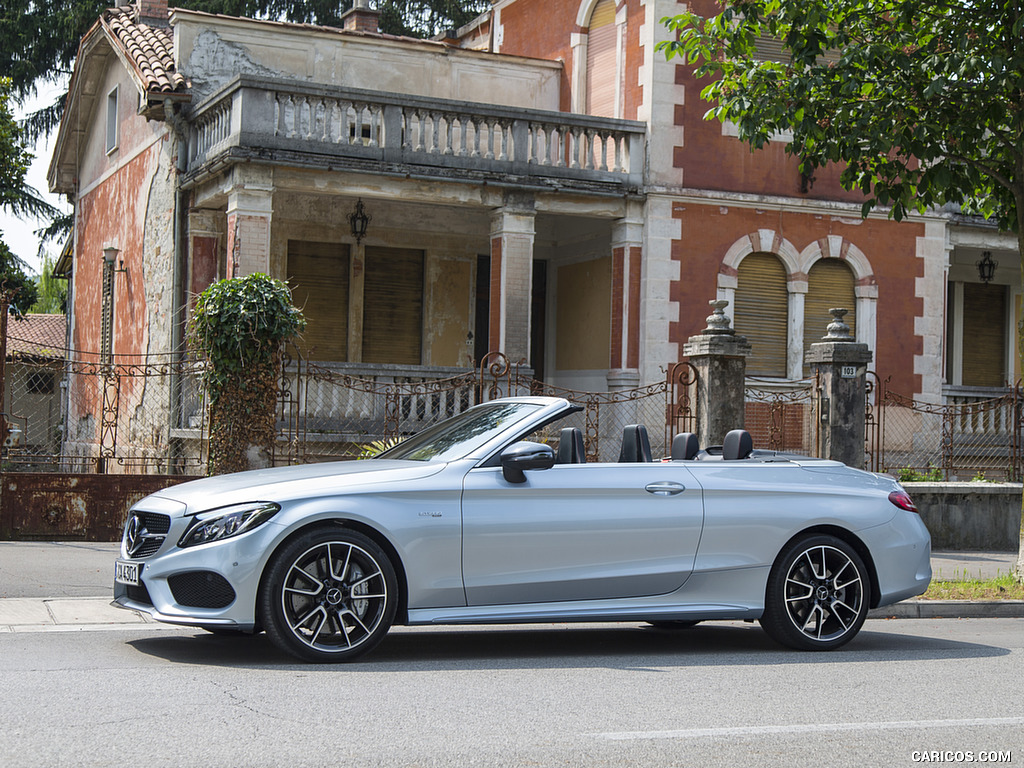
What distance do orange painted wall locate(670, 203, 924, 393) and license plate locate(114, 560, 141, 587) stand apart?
13019 millimetres

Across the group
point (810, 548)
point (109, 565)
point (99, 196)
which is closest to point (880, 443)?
point (810, 548)

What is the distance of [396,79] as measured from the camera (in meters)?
21.5

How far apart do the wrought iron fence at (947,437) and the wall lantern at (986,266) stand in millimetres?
2635

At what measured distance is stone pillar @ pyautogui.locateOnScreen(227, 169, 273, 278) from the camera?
17.0 meters

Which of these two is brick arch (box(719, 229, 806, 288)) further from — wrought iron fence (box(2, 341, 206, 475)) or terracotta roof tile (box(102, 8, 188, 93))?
terracotta roof tile (box(102, 8, 188, 93))

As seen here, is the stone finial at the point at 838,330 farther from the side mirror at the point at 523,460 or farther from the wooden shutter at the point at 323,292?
the wooden shutter at the point at 323,292

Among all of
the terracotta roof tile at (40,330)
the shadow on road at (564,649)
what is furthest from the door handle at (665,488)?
the terracotta roof tile at (40,330)

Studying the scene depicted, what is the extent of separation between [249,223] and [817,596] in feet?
36.0

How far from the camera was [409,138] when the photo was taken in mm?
17734

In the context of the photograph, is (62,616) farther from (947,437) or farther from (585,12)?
(585,12)

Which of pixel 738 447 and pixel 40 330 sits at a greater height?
pixel 40 330

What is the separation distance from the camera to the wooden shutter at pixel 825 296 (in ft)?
67.3

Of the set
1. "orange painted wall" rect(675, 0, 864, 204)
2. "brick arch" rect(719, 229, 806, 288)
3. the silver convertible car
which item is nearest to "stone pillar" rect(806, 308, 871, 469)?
"brick arch" rect(719, 229, 806, 288)

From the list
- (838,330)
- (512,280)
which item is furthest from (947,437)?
(512,280)
